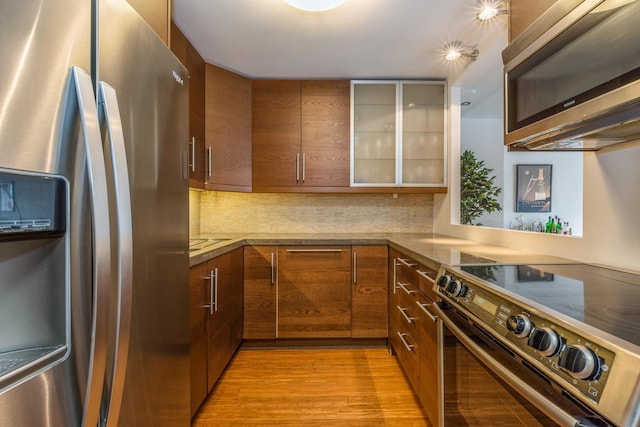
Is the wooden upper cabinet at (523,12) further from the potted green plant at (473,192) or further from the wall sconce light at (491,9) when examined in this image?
the potted green plant at (473,192)

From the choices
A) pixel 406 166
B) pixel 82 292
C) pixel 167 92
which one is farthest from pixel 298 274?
pixel 82 292

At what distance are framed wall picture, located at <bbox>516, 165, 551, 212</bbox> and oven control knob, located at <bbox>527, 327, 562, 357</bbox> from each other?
3.62m

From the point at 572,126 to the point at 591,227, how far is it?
25.4 inches

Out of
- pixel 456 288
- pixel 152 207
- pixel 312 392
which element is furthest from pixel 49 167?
pixel 312 392

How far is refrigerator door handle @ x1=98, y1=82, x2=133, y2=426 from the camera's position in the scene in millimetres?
697

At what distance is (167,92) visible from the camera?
1.05 metres

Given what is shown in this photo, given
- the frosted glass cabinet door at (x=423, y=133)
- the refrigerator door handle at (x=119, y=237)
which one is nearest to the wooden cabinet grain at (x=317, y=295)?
the frosted glass cabinet door at (x=423, y=133)

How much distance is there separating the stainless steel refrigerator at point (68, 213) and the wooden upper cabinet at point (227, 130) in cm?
163

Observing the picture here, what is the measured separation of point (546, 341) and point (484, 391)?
1.40ft

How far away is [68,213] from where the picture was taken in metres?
0.62

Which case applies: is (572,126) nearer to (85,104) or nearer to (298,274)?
(85,104)

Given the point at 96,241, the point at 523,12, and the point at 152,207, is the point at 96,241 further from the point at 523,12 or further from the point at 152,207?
the point at 523,12

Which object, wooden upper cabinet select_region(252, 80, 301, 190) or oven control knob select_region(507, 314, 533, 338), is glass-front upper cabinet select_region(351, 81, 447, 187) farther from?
oven control knob select_region(507, 314, 533, 338)

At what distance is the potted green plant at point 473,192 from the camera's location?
125 inches
